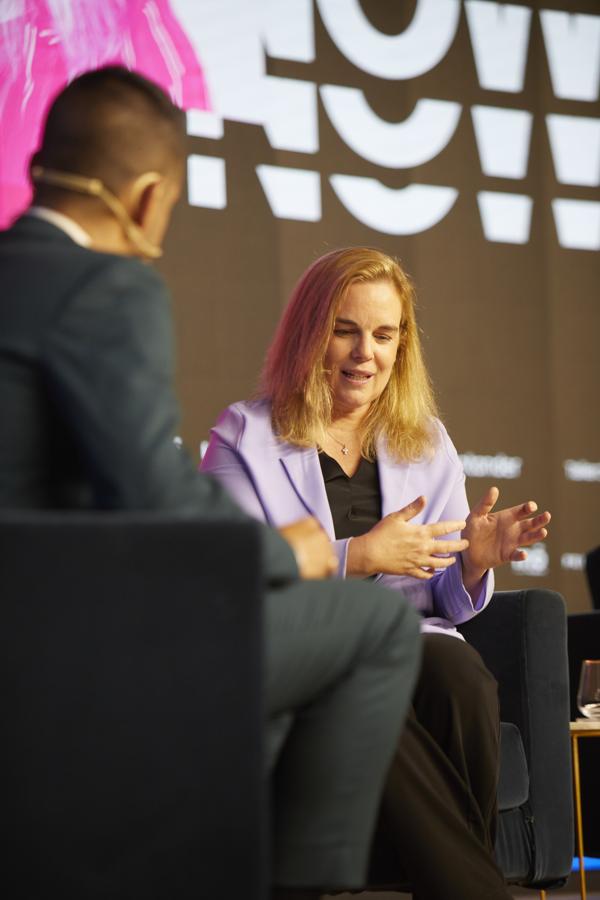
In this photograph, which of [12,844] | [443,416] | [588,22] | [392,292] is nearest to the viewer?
[12,844]

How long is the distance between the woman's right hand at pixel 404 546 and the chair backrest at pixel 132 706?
3.31 ft

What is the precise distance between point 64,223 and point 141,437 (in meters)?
0.32

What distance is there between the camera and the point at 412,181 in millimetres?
4930

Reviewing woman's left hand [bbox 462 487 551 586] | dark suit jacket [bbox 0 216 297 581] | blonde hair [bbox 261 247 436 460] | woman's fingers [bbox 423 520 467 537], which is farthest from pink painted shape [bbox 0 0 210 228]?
dark suit jacket [bbox 0 216 297 581]

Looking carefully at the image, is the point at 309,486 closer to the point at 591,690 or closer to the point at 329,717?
the point at 591,690

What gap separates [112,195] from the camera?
151 centimetres

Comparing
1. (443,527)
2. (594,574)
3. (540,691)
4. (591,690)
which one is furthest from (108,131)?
(594,574)

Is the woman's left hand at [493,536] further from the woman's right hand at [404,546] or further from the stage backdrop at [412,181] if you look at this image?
the stage backdrop at [412,181]

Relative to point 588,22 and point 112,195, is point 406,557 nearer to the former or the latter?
point 112,195

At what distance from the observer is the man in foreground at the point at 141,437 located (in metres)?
1.35

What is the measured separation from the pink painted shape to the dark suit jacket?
2.74 meters

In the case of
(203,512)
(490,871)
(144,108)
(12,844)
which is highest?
(144,108)

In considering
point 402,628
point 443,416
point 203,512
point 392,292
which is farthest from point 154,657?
point 443,416

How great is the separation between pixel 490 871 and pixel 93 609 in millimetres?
1076
